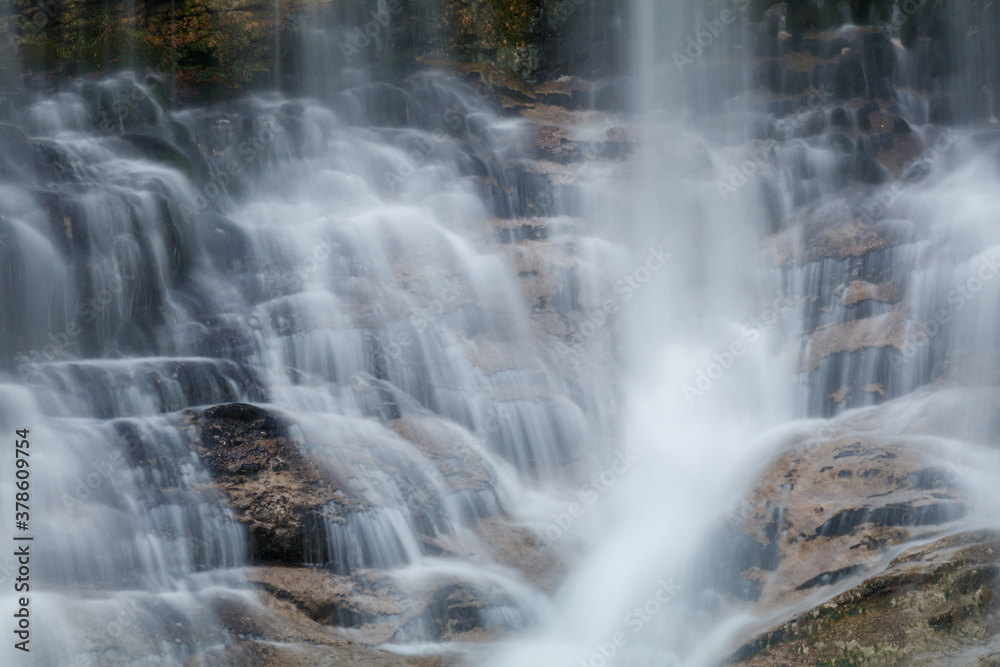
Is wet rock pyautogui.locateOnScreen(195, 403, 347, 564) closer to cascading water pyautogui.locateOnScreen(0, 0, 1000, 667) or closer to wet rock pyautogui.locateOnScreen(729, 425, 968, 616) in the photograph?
cascading water pyautogui.locateOnScreen(0, 0, 1000, 667)

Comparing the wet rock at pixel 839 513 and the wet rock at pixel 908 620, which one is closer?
the wet rock at pixel 908 620

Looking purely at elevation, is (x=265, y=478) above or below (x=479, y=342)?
below

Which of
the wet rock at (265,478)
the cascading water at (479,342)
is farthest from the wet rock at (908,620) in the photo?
the wet rock at (265,478)

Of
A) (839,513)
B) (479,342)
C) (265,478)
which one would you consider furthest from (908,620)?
(479,342)

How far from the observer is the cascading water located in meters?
6.27

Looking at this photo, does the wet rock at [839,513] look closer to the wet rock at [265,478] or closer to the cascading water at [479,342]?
the cascading water at [479,342]

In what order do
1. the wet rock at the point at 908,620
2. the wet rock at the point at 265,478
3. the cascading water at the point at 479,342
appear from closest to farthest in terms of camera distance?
the wet rock at the point at 908,620 → the cascading water at the point at 479,342 → the wet rock at the point at 265,478

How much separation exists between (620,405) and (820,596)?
3550mm

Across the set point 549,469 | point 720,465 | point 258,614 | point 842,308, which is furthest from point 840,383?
point 258,614

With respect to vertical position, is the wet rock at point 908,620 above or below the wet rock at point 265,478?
below

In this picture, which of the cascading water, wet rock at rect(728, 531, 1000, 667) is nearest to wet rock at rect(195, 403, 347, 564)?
the cascading water

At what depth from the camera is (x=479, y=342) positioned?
30.5 feet

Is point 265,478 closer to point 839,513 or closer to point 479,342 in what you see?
point 479,342

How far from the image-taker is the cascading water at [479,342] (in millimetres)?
6266
